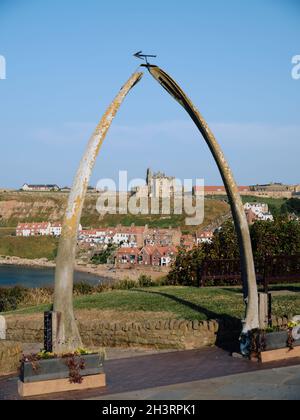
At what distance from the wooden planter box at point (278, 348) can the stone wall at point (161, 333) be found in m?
2.10

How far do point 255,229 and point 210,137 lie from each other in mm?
17021

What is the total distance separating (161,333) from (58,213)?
168717mm

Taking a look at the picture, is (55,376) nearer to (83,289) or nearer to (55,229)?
(83,289)

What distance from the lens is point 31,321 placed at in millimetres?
15398

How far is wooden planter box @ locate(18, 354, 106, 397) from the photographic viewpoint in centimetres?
841

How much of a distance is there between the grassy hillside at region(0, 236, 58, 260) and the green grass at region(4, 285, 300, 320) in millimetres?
109842

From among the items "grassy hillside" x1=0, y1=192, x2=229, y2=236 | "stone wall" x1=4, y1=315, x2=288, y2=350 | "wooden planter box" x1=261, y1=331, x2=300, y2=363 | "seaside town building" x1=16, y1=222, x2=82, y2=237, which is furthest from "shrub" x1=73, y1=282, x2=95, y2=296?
"seaside town building" x1=16, y1=222, x2=82, y2=237

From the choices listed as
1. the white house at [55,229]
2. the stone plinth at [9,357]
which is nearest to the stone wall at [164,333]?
the stone plinth at [9,357]

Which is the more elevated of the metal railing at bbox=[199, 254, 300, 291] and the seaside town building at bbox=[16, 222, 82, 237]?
the seaside town building at bbox=[16, 222, 82, 237]

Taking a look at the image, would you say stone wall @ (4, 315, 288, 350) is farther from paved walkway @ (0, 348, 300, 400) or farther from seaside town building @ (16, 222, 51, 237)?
seaside town building @ (16, 222, 51, 237)

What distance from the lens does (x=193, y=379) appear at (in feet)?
30.7
